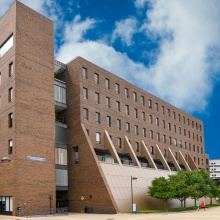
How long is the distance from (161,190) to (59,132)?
625 inches

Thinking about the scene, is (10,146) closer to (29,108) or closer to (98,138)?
(29,108)

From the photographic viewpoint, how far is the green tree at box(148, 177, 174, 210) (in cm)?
4656

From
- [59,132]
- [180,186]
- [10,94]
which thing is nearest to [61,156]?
[59,132]

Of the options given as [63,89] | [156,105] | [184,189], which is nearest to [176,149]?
[156,105]

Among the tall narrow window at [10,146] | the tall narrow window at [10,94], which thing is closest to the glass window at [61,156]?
the tall narrow window at [10,146]

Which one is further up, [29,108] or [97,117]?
[97,117]

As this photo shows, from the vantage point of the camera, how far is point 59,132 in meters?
50.5

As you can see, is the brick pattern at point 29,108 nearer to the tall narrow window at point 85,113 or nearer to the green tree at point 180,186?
the tall narrow window at point 85,113

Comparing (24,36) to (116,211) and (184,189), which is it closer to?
(116,211)

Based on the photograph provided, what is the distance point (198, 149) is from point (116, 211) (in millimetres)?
47238

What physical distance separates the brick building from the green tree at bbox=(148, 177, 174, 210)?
2.37 m

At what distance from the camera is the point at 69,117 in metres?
52.2

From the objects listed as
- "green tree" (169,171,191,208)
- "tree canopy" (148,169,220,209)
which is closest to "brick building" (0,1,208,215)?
"tree canopy" (148,169,220,209)

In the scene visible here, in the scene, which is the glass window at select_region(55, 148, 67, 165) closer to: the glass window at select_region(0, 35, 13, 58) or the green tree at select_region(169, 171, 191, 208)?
the glass window at select_region(0, 35, 13, 58)
